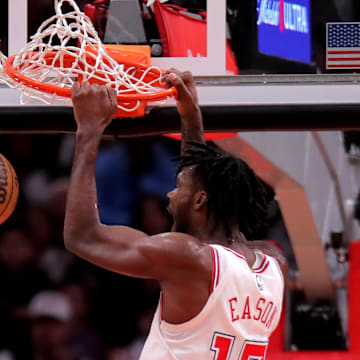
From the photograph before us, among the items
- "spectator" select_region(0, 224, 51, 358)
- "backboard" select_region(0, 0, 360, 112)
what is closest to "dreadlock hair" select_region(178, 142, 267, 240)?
"backboard" select_region(0, 0, 360, 112)

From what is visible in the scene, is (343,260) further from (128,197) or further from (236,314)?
(236,314)

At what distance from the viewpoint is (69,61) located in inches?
111

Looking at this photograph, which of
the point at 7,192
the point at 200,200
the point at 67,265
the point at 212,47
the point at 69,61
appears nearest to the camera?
the point at 200,200

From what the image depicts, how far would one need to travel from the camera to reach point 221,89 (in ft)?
10.5

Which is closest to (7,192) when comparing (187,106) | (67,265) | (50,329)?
(187,106)

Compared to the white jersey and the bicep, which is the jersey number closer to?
the white jersey

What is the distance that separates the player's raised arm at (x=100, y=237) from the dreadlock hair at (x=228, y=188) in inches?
8.7

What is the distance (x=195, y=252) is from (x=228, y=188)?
30 cm

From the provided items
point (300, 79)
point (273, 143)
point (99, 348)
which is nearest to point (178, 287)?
point (300, 79)

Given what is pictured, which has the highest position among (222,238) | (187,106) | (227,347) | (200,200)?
(187,106)

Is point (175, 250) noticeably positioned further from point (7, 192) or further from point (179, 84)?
point (7, 192)

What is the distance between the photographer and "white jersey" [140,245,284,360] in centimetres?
234

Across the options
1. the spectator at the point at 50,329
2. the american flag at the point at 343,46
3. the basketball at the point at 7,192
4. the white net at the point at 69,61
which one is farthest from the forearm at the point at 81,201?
the spectator at the point at 50,329

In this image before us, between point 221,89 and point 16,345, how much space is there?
3197 millimetres
